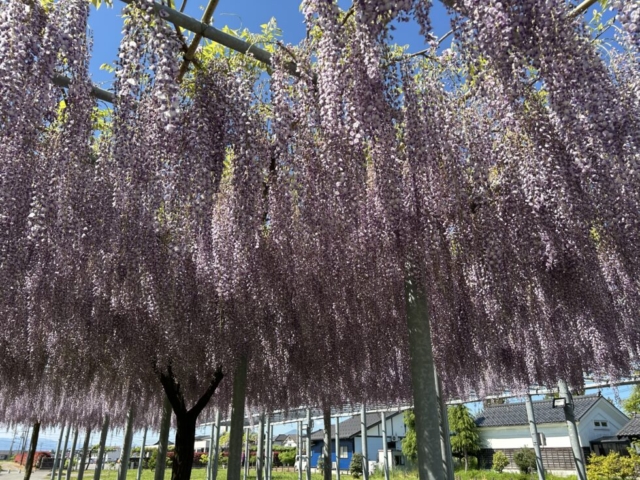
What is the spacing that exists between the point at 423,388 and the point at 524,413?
99.5 ft

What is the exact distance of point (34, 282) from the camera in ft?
20.7

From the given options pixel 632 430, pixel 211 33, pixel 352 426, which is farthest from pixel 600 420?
pixel 211 33

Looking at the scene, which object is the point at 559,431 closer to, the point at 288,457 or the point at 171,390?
the point at 288,457

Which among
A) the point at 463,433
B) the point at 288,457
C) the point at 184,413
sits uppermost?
the point at 463,433

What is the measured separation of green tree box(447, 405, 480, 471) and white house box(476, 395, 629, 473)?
1.37m

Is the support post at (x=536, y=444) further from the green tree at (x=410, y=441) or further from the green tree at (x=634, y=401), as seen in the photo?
the green tree at (x=410, y=441)

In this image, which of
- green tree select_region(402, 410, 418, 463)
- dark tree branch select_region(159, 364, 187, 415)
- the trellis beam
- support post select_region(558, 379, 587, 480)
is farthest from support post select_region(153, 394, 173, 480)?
green tree select_region(402, 410, 418, 463)

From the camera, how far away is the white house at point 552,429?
2594 cm

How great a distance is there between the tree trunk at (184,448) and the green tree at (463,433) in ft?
77.8

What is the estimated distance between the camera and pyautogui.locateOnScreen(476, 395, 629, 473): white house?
25938mm

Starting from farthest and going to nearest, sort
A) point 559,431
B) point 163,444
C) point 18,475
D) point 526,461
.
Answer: point 18,475 < point 559,431 < point 526,461 < point 163,444

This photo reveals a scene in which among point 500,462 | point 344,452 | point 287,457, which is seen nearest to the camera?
point 500,462

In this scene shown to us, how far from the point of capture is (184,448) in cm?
838

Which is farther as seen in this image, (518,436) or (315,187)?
(518,436)
